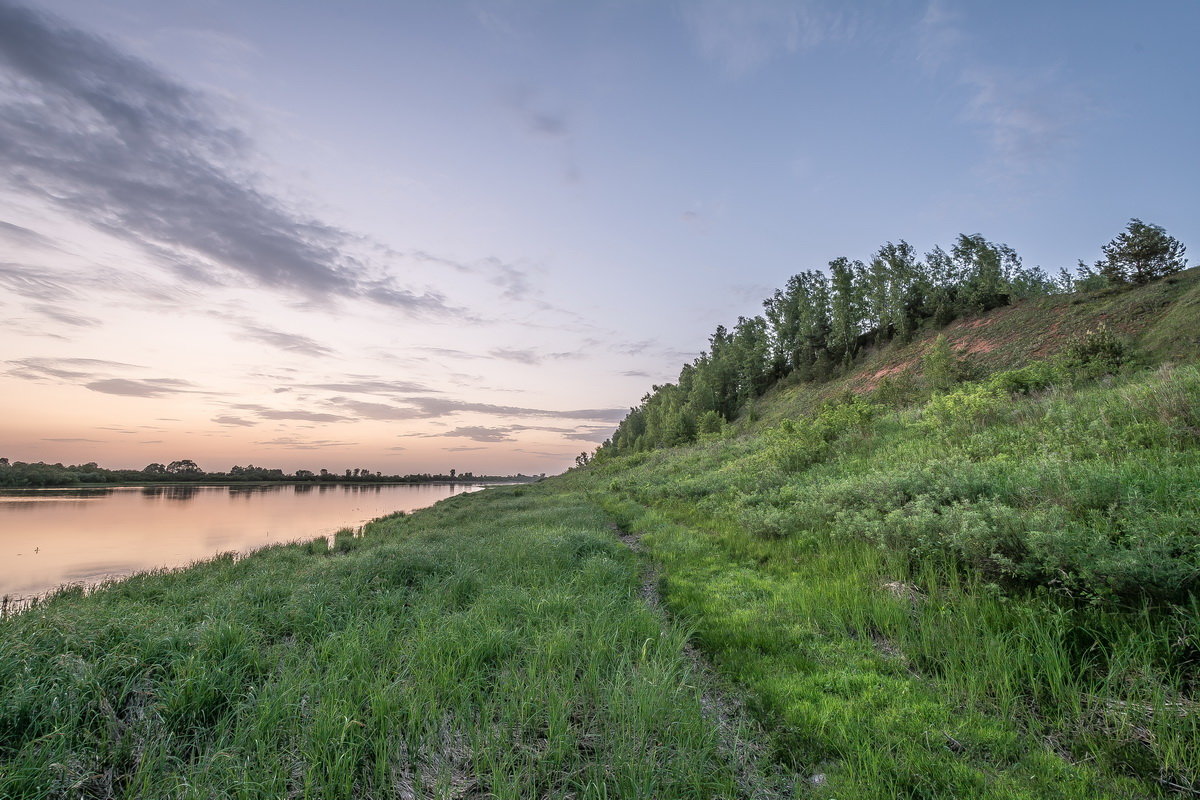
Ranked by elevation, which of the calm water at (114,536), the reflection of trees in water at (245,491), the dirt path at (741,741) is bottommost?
the reflection of trees in water at (245,491)

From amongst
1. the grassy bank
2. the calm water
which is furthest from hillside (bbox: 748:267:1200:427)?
the calm water

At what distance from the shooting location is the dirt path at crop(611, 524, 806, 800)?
3.23 m

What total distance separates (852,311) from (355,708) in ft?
228

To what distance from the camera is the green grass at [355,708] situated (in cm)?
304

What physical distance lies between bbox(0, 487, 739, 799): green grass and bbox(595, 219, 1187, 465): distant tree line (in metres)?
46.1

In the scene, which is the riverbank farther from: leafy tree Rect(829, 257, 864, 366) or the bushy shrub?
leafy tree Rect(829, 257, 864, 366)

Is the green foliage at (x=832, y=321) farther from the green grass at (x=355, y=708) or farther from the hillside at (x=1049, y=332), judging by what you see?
the green grass at (x=355, y=708)

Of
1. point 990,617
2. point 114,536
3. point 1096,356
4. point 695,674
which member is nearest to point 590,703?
point 695,674

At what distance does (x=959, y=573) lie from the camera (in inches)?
242

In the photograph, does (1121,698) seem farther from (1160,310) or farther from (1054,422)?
(1160,310)

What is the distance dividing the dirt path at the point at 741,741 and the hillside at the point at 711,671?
0.03 meters

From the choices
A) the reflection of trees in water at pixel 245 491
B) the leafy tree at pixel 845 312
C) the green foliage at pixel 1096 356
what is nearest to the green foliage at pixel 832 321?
the leafy tree at pixel 845 312

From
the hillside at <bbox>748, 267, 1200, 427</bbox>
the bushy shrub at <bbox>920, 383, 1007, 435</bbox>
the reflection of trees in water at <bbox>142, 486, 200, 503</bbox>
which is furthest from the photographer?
the reflection of trees in water at <bbox>142, 486, 200, 503</bbox>

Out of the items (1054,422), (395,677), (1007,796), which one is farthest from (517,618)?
(1054,422)
